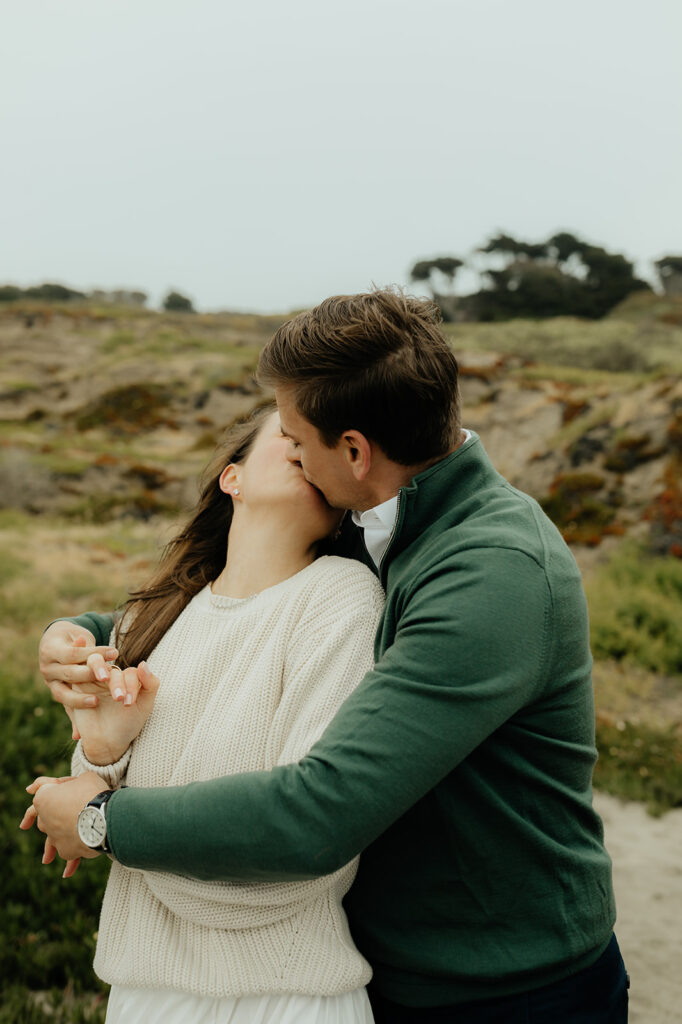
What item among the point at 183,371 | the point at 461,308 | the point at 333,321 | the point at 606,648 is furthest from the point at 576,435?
the point at 461,308

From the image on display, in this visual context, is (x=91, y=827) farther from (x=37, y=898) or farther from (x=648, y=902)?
(x=648, y=902)

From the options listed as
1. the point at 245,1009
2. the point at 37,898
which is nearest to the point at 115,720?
the point at 245,1009

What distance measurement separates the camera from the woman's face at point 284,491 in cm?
219

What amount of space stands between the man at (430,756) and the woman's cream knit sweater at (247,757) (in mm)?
108

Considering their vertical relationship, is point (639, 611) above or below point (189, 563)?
below

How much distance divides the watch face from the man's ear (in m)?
0.94

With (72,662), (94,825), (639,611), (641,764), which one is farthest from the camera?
(639,611)

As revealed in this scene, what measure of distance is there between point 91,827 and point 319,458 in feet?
3.21

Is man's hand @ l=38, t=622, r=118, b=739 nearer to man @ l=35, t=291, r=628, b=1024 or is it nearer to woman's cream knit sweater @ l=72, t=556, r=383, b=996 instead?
man @ l=35, t=291, r=628, b=1024

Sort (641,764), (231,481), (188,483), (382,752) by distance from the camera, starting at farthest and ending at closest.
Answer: (188,483), (641,764), (231,481), (382,752)

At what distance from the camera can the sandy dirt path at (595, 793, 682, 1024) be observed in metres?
3.74

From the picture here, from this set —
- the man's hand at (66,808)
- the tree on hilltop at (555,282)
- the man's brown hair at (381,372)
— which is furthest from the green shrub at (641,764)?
the tree on hilltop at (555,282)

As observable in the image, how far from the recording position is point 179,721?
1874mm

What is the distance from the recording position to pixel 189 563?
8.09ft
